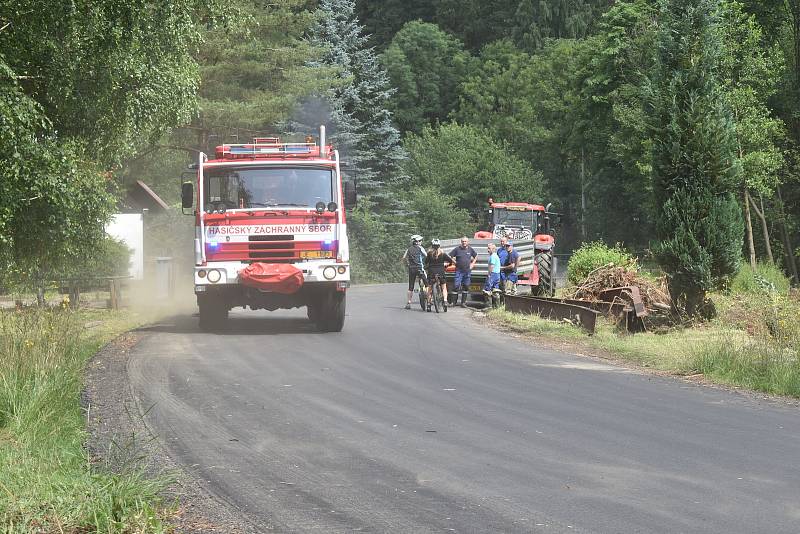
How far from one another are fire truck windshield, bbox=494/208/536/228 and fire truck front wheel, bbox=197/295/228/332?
18.1 metres

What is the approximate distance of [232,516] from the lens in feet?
23.4

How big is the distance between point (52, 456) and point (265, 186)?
12.1 metres

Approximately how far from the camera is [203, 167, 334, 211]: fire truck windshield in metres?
19.7

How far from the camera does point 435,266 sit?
27344mm

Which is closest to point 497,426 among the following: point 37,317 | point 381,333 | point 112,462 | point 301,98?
point 112,462

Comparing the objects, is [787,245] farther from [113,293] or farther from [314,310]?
[314,310]

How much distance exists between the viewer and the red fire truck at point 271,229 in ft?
63.3

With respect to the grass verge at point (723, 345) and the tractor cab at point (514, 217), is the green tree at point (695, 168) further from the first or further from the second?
the tractor cab at point (514, 217)

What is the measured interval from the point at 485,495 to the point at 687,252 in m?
13.7

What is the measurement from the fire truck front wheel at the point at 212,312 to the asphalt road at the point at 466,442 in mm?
3402

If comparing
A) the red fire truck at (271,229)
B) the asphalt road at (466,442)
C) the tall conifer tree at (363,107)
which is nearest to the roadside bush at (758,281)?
the red fire truck at (271,229)

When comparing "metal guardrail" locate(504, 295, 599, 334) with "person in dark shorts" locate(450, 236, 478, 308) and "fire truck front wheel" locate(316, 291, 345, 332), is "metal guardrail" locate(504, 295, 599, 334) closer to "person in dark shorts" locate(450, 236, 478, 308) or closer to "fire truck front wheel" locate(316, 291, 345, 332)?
"person in dark shorts" locate(450, 236, 478, 308)

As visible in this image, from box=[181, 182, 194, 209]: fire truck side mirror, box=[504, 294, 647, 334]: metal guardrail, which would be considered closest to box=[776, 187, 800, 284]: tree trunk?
box=[504, 294, 647, 334]: metal guardrail

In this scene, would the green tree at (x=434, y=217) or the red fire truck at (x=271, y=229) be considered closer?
the red fire truck at (x=271, y=229)
